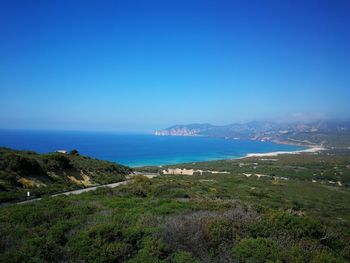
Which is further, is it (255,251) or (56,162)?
(56,162)

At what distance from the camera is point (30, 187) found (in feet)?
53.1

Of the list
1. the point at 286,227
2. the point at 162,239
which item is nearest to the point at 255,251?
the point at 162,239

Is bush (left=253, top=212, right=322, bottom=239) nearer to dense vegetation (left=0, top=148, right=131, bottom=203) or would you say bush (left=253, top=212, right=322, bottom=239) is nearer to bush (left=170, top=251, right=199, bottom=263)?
bush (left=170, top=251, right=199, bottom=263)

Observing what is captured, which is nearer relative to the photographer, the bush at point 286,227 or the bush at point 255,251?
the bush at point 255,251

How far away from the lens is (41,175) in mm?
19031

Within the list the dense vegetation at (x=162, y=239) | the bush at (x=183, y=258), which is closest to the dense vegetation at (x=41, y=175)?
the dense vegetation at (x=162, y=239)

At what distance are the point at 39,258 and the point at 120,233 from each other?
5.52 feet

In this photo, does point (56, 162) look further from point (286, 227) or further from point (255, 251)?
point (255, 251)

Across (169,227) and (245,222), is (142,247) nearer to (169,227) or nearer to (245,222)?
(169,227)

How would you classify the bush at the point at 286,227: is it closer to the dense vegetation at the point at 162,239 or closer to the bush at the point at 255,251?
the dense vegetation at the point at 162,239

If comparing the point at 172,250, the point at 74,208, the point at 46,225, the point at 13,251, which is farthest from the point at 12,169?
the point at 172,250

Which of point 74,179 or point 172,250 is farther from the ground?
point 172,250

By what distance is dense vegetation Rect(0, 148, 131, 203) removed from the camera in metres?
14.8

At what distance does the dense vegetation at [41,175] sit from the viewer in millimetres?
14823
